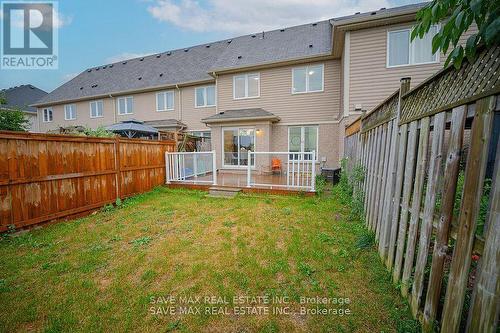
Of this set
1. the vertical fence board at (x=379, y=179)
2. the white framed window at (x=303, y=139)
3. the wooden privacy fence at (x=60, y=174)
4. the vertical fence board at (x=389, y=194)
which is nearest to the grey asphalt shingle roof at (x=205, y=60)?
the white framed window at (x=303, y=139)

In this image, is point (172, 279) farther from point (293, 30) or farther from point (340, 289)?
point (293, 30)

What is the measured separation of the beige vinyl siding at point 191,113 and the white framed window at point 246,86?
9.56 ft

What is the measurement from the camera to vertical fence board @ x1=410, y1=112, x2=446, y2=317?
1806 millimetres

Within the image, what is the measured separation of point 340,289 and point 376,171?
2.03 meters

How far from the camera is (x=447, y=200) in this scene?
161 centimetres

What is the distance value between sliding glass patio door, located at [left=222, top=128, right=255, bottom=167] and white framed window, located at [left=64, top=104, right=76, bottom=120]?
15174 mm

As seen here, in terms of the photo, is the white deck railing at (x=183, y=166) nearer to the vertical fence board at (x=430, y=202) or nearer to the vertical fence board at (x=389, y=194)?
the vertical fence board at (x=389, y=194)

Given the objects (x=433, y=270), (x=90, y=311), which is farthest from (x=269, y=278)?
(x=90, y=311)

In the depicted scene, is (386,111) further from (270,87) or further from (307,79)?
(270,87)

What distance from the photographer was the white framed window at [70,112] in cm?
1834

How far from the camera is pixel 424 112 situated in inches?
83.0

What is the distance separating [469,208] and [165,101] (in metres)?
16.4

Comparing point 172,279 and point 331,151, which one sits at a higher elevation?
point 331,151

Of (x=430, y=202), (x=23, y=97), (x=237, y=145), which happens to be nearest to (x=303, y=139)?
(x=237, y=145)
